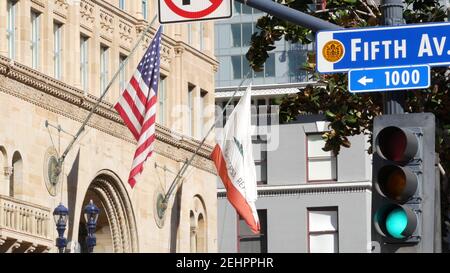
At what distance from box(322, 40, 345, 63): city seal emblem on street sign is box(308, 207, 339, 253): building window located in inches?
2483

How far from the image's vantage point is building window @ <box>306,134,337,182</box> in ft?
269

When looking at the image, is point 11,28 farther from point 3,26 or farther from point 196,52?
point 196,52

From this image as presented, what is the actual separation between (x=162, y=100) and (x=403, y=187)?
45.2 meters

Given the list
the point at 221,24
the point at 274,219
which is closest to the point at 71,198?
the point at 274,219

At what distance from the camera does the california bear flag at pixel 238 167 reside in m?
54.8

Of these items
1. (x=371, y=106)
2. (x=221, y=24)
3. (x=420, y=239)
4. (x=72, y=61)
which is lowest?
(x=420, y=239)

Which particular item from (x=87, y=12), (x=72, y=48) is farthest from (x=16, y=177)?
(x=87, y=12)

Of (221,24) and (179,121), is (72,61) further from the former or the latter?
(221,24)

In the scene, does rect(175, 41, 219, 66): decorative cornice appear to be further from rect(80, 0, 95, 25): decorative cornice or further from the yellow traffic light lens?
the yellow traffic light lens

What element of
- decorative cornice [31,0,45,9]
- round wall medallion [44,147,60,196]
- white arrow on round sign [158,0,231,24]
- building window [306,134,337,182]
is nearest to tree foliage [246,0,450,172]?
white arrow on round sign [158,0,231,24]

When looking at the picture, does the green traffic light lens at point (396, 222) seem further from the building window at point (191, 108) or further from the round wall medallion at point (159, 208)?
the building window at point (191, 108)

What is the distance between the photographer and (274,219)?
268 ft

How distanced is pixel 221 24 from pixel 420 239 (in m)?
71.3

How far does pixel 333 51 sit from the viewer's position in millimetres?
18344
